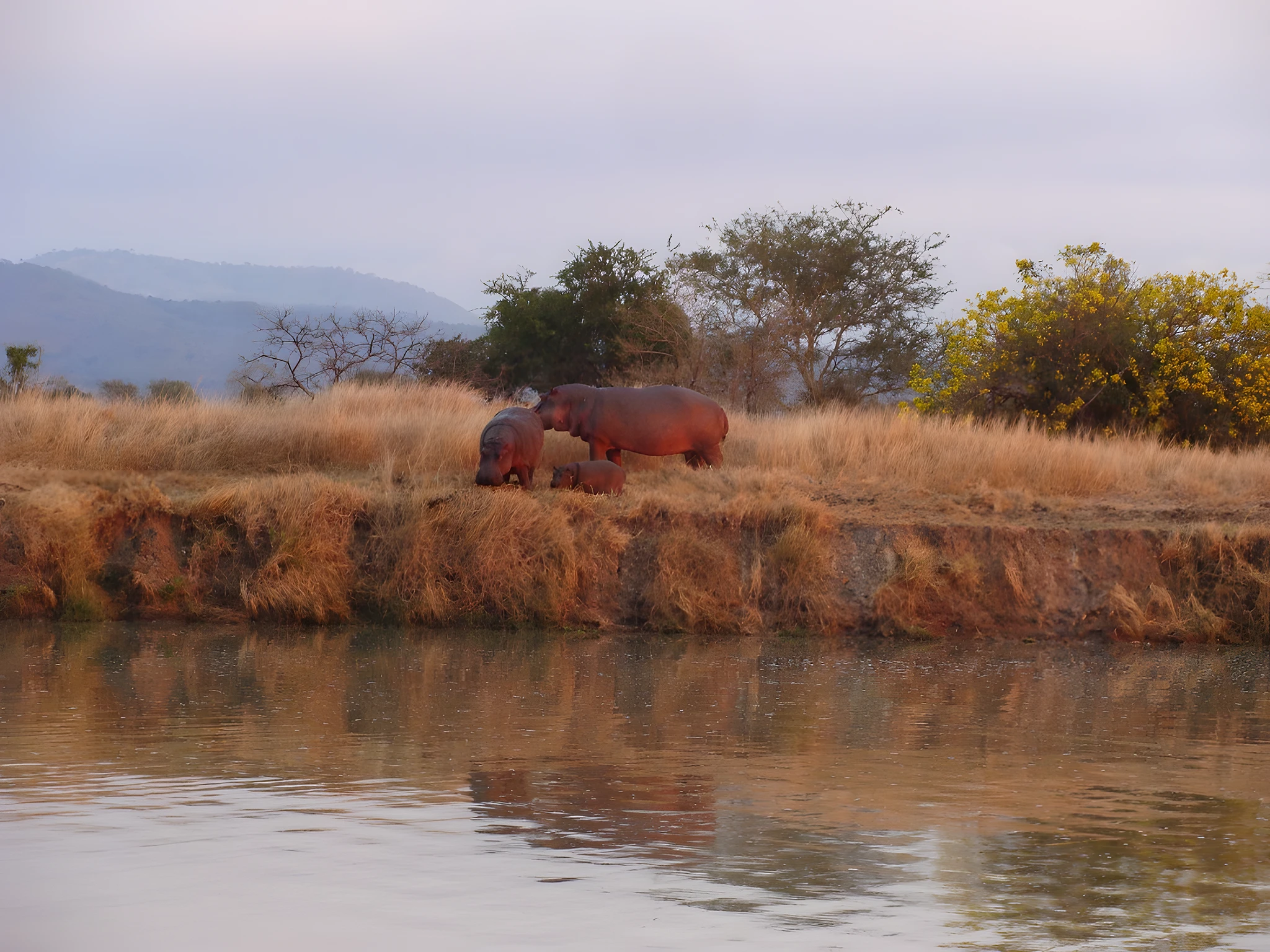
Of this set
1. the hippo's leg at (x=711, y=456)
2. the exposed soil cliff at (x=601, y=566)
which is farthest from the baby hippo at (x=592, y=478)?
the hippo's leg at (x=711, y=456)

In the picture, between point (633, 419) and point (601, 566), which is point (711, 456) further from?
point (601, 566)

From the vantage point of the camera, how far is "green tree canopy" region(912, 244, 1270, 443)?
753 inches

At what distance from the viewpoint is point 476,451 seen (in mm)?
13109

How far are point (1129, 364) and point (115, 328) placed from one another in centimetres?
14299

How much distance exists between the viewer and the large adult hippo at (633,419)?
1273 cm

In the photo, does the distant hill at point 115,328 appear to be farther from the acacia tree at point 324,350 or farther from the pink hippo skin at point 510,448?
the pink hippo skin at point 510,448

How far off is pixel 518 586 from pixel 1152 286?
47.1ft

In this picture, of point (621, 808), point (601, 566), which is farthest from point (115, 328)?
point (621, 808)

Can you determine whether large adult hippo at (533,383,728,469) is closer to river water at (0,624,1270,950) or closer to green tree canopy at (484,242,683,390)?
river water at (0,624,1270,950)

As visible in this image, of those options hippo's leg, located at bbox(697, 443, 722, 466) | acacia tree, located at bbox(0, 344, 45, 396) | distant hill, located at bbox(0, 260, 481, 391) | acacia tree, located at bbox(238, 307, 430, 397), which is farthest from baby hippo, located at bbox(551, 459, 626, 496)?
distant hill, located at bbox(0, 260, 481, 391)

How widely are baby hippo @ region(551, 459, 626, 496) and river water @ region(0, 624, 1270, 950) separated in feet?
10.7

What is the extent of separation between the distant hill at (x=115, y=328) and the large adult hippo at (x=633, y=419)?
4265 inches

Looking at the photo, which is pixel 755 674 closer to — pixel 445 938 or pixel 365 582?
pixel 365 582

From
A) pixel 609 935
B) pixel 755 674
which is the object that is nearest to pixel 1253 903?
pixel 609 935
